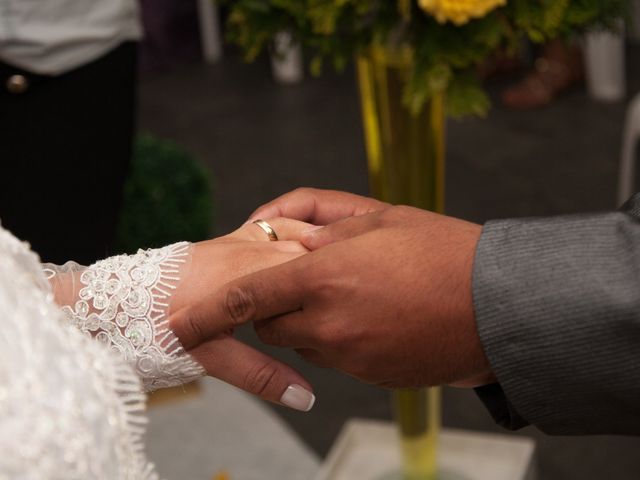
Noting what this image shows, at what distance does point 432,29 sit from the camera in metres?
1.74

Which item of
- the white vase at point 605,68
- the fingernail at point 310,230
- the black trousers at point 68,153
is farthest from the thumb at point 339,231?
the white vase at point 605,68

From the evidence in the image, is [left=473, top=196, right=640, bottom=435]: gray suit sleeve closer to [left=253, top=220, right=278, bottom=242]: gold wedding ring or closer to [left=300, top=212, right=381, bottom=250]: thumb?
[left=300, top=212, right=381, bottom=250]: thumb

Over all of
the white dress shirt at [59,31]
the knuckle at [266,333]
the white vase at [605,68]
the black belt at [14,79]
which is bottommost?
the white vase at [605,68]

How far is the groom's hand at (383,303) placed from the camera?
1209 mm

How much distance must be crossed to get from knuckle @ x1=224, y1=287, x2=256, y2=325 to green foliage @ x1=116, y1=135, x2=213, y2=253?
169cm

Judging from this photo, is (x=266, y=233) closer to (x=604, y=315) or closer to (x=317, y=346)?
(x=317, y=346)

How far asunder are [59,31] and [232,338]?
91cm

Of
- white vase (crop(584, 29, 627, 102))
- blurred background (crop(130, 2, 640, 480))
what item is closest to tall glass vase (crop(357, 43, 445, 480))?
blurred background (crop(130, 2, 640, 480))

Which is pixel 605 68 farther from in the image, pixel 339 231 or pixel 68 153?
pixel 339 231

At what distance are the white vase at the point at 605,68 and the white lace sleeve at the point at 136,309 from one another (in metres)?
3.76

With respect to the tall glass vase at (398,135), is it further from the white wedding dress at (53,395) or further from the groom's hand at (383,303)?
the white wedding dress at (53,395)

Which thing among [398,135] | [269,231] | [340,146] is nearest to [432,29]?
[398,135]

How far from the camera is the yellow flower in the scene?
165 centimetres

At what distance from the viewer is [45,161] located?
208 cm
